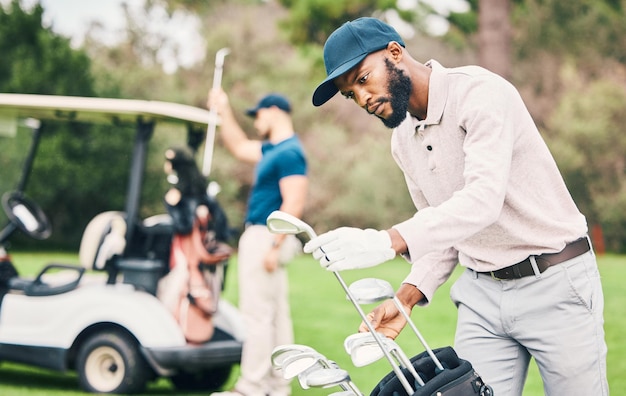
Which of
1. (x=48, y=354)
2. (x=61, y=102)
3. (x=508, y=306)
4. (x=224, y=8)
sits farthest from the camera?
(x=224, y=8)

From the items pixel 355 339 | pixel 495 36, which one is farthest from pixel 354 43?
pixel 495 36

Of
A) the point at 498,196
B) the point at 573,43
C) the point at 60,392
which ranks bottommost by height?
the point at 498,196

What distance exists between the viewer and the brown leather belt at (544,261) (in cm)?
254

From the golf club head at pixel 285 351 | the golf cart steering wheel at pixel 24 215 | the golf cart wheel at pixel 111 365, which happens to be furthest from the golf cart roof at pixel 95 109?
the golf club head at pixel 285 351

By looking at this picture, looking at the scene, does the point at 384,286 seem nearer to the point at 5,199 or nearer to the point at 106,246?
the point at 106,246

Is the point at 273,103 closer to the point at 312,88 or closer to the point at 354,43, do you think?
the point at 354,43

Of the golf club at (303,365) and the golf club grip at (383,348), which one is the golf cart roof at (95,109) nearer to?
the golf club at (303,365)

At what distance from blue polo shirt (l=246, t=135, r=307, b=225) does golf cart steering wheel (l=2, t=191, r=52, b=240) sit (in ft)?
4.79

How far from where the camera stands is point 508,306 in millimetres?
2586

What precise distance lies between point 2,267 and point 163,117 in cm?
129

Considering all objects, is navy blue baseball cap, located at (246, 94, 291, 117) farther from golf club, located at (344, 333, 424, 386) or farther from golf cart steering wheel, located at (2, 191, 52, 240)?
golf club, located at (344, 333, 424, 386)

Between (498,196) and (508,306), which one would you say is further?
(508,306)

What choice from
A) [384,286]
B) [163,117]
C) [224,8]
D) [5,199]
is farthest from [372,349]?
[224,8]

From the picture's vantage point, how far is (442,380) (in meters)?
2.22
